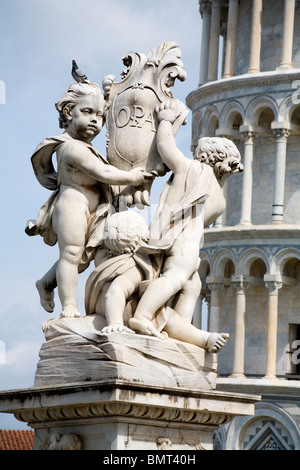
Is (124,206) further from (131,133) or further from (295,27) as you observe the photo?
(295,27)

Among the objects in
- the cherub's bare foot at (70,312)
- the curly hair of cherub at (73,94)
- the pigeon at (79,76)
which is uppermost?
the pigeon at (79,76)

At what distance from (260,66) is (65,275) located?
123 ft

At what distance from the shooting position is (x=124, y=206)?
820 centimetres

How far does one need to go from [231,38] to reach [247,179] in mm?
5326

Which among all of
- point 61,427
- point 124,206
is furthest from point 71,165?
point 61,427

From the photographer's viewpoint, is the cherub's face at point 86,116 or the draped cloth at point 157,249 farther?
the cherub's face at point 86,116

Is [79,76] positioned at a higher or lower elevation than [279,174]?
lower

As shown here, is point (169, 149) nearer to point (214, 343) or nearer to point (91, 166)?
point (91, 166)

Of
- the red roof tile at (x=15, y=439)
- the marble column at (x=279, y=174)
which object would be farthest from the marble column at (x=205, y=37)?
the red roof tile at (x=15, y=439)

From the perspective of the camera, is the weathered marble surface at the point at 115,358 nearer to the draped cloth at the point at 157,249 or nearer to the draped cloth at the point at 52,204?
the draped cloth at the point at 157,249

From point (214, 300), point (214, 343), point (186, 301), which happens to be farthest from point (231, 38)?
point (214, 343)

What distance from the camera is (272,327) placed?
42.1m

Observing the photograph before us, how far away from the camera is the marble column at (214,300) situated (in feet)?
145

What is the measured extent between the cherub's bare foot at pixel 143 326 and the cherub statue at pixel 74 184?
412 millimetres
